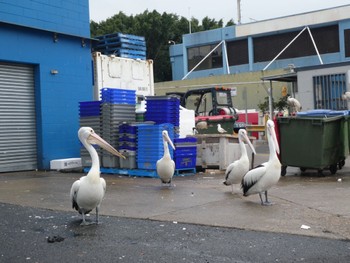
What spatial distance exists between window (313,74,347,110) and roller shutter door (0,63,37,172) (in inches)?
413

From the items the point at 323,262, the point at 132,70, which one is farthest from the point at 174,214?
the point at 132,70

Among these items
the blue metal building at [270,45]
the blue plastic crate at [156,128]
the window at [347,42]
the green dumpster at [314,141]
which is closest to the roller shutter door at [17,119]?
the blue plastic crate at [156,128]

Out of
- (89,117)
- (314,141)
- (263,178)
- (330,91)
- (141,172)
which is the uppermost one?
(330,91)

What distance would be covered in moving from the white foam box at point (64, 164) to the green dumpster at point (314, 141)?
5.86 m

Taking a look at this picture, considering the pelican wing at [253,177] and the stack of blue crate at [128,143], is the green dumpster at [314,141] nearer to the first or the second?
the stack of blue crate at [128,143]

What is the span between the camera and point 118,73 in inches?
593

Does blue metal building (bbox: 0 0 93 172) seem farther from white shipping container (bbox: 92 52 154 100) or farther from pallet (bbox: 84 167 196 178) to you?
pallet (bbox: 84 167 196 178)

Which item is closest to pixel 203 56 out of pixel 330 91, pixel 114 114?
pixel 330 91

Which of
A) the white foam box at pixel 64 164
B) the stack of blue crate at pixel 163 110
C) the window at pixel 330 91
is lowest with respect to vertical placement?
the white foam box at pixel 64 164

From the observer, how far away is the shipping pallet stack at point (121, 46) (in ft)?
52.1

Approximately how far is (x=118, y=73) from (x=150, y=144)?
4.50 m

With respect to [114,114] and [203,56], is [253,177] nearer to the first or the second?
[114,114]

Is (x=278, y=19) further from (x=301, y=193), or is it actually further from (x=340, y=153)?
(x=301, y=193)

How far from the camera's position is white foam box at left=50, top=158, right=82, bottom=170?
1309cm
